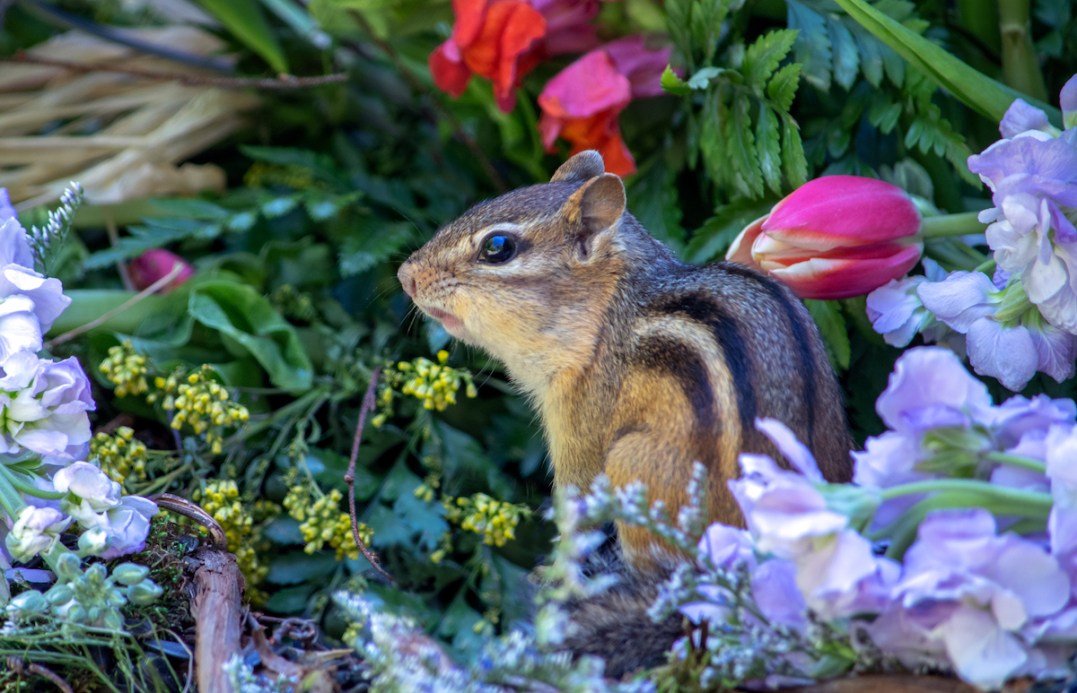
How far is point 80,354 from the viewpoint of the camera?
1.57 m

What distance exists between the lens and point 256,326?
5.11 feet

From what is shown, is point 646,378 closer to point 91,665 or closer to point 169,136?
point 91,665

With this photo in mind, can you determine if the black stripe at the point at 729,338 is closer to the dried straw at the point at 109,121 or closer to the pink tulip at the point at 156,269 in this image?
the pink tulip at the point at 156,269

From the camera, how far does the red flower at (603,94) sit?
1434 mm

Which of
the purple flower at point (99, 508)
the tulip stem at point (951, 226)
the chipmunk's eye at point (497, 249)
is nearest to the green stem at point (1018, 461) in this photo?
the tulip stem at point (951, 226)

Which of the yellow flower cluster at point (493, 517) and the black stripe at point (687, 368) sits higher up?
the black stripe at point (687, 368)

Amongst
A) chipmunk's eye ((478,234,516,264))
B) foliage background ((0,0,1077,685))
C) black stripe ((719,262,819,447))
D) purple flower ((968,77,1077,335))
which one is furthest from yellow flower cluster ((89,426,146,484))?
purple flower ((968,77,1077,335))

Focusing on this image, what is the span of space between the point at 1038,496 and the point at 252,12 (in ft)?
4.75

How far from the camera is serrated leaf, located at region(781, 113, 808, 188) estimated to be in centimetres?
122

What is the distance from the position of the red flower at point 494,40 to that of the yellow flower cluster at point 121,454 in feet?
2.05

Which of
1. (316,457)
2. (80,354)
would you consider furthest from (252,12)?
(316,457)

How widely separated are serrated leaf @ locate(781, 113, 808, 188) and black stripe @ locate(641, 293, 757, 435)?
177mm

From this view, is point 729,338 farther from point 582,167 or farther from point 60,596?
point 60,596

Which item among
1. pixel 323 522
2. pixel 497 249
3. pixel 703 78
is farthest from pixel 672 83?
pixel 323 522
